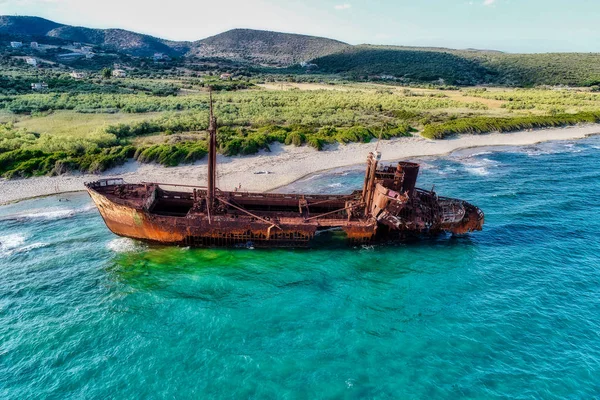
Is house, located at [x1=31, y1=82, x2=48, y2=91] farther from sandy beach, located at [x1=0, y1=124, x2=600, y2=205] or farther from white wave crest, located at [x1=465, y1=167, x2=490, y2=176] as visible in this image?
white wave crest, located at [x1=465, y1=167, x2=490, y2=176]

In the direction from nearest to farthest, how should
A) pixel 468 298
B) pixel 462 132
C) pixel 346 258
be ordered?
pixel 468 298 → pixel 346 258 → pixel 462 132

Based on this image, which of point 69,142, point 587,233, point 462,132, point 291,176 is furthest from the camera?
point 462,132

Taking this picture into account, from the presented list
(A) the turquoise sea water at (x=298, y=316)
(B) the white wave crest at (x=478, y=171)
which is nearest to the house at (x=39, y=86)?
(A) the turquoise sea water at (x=298, y=316)

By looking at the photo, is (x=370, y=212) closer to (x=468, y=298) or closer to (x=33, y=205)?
(x=468, y=298)

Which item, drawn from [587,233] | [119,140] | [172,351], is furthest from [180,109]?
[587,233]

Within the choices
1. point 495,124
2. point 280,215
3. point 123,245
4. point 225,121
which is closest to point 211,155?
point 280,215

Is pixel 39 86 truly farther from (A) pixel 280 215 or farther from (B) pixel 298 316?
(B) pixel 298 316
